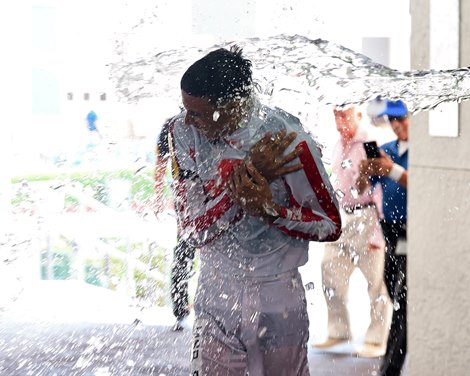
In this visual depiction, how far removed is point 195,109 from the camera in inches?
94.2

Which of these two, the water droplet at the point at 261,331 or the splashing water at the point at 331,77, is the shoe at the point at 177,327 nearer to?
the splashing water at the point at 331,77

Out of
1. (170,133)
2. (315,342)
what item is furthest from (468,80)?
(315,342)

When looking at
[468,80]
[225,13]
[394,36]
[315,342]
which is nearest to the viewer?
[468,80]

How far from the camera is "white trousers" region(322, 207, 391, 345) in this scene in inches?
176

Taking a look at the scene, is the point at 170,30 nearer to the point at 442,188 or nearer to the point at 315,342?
the point at 315,342

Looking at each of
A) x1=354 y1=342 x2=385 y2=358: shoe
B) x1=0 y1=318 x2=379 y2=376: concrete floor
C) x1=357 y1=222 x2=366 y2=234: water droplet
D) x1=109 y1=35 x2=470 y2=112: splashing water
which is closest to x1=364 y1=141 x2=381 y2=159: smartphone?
x1=357 y1=222 x2=366 y2=234: water droplet

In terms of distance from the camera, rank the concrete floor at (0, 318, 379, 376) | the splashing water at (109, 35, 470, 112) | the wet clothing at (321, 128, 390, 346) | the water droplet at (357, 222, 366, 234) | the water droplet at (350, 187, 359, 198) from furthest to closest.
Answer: the concrete floor at (0, 318, 379, 376) → the water droplet at (357, 222, 366, 234) → the water droplet at (350, 187, 359, 198) → the wet clothing at (321, 128, 390, 346) → the splashing water at (109, 35, 470, 112)

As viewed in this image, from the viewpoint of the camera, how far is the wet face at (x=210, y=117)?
2.39 m

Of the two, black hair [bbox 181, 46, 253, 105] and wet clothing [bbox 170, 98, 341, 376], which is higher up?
black hair [bbox 181, 46, 253, 105]

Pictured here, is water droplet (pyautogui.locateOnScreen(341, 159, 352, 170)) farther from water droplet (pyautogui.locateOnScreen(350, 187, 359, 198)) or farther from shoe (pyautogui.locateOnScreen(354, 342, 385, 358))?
shoe (pyautogui.locateOnScreen(354, 342, 385, 358))

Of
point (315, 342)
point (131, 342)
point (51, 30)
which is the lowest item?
point (131, 342)

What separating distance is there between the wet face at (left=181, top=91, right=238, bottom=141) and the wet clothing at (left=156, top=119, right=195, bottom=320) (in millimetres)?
187

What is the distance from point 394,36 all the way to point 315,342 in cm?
191

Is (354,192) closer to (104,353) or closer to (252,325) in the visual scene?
(252,325)
